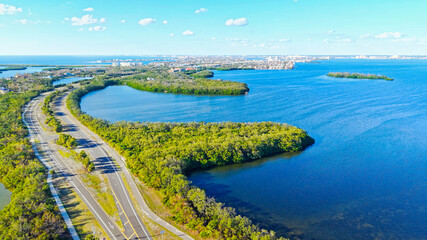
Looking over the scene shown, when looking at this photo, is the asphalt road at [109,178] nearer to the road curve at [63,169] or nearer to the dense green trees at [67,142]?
the road curve at [63,169]

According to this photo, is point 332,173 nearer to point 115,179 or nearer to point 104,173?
point 115,179

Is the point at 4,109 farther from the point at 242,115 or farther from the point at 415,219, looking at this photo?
the point at 415,219

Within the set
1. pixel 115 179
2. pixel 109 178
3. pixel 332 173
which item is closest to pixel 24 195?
pixel 109 178

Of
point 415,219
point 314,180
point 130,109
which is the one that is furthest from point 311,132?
point 130,109

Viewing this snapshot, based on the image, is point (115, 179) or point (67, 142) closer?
point (115, 179)

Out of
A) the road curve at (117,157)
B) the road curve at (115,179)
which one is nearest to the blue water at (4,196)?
the road curve at (115,179)

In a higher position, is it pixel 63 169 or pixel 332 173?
pixel 63 169
